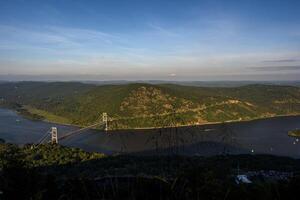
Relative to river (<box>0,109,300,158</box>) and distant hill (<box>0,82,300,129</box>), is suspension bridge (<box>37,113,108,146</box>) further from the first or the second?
distant hill (<box>0,82,300,129</box>)

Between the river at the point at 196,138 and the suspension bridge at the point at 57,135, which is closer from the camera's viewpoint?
the river at the point at 196,138

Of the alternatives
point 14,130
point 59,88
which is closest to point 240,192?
point 14,130

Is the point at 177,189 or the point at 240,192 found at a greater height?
the point at 177,189

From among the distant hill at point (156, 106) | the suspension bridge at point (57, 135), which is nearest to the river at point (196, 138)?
the suspension bridge at point (57, 135)

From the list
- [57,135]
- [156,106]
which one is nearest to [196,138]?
→ [156,106]

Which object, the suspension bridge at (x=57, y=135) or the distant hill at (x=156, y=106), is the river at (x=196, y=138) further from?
the distant hill at (x=156, y=106)

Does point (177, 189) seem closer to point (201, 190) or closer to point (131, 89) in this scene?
point (201, 190)

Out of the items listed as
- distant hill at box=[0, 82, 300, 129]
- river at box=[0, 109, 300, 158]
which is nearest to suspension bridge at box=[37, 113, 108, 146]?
river at box=[0, 109, 300, 158]

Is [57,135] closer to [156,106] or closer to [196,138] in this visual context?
[156,106]
